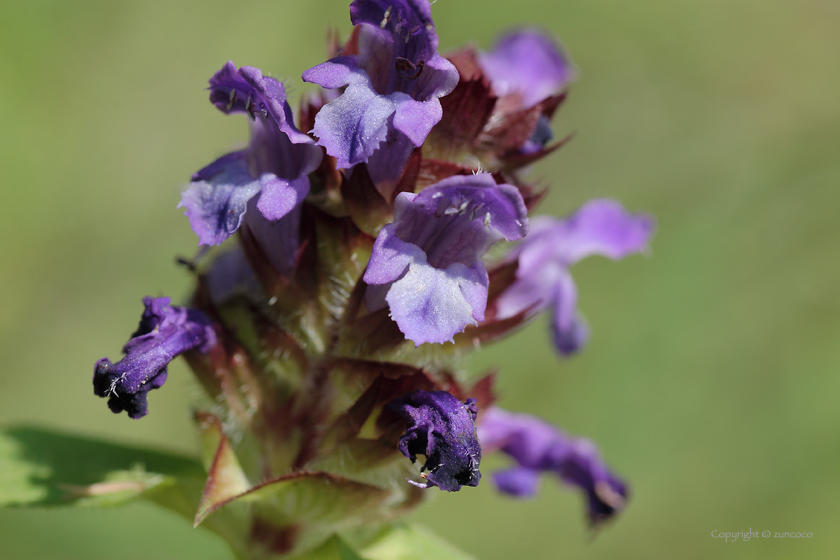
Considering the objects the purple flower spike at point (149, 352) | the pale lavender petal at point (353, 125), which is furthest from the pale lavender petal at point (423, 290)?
the purple flower spike at point (149, 352)

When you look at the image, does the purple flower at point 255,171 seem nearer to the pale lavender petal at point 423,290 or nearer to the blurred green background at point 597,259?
the pale lavender petal at point 423,290

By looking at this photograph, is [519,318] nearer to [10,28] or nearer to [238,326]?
[238,326]

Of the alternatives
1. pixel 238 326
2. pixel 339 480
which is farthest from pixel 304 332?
pixel 339 480

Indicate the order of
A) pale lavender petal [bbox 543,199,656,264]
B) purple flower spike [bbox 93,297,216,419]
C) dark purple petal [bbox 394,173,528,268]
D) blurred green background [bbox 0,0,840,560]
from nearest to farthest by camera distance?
dark purple petal [bbox 394,173,528,268] → purple flower spike [bbox 93,297,216,419] → pale lavender petal [bbox 543,199,656,264] → blurred green background [bbox 0,0,840,560]

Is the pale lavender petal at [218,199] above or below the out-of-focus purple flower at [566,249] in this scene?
above

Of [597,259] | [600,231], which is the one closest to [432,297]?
[600,231]

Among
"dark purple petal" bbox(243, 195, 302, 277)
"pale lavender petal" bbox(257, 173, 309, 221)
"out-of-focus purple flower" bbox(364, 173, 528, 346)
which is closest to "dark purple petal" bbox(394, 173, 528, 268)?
"out-of-focus purple flower" bbox(364, 173, 528, 346)

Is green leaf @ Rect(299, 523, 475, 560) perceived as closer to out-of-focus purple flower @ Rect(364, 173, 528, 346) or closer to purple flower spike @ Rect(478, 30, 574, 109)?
out-of-focus purple flower @ Rect(364, 173, 528, 346)
